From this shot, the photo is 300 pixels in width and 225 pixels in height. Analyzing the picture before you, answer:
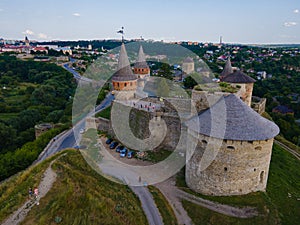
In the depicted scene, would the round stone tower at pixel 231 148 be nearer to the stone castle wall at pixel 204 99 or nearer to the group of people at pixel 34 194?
the stone castle wall at pixel 204 99

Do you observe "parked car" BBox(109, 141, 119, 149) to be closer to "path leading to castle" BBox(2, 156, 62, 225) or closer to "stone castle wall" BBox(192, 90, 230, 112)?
"path leading to castle" BBox(2, 156, 62, 225)

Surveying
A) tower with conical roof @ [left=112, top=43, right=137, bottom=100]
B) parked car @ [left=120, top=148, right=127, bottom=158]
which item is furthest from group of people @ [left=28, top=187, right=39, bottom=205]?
tower with conical roof @ [left=112, top=43, right=137, bottom=100]

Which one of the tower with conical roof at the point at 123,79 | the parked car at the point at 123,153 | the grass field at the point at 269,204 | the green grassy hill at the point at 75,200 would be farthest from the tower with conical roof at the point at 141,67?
the green grassy hill at the point at 75,200

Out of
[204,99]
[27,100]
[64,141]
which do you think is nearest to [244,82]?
[204,99]

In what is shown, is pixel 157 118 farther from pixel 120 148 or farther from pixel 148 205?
pixel 148 205

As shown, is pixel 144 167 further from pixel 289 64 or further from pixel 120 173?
pixel 289 64
